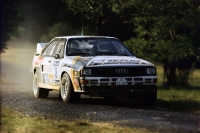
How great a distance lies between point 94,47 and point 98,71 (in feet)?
5.52

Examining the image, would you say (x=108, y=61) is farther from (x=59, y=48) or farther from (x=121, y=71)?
(x=59, y=48)

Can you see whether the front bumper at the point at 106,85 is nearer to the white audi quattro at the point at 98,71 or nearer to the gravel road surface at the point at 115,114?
the white audi quattro at the point at 98,71

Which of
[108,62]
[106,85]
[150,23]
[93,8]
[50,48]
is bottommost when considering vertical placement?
[106,85]

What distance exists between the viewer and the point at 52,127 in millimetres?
8680

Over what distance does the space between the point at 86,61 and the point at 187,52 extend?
34.2ft

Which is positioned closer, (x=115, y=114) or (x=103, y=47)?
(x=115, y=114)

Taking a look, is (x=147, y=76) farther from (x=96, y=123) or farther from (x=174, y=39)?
(x=174, y=39)

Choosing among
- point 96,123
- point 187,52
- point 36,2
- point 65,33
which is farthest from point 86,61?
point 65,33

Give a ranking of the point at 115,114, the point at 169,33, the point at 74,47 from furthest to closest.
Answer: the point at 169,33, the point at 74,47, the point at 115,114

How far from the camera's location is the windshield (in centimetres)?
1326

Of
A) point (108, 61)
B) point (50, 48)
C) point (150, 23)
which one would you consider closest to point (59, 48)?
point (50, 48)

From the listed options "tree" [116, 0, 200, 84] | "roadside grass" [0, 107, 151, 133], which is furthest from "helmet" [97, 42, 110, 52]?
"tree" [116, 0, 200, 84]

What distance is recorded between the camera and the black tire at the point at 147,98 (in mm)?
12398

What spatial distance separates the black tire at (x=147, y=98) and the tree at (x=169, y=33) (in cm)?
748
